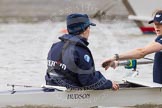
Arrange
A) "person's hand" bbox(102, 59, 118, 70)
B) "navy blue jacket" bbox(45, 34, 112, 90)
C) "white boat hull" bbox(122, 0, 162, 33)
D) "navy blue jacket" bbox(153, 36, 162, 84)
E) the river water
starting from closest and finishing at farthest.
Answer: "navy blue jacket" bbox(45, 34, 112, 90), "person's hand" bbox(102, 59, 118, 70), "navy blue jacket" bbox(153, 36, 162, 84), the river water, "white boat hull" bbox(122, 0, 162, 33)

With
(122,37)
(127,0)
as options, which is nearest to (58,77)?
(122,37)

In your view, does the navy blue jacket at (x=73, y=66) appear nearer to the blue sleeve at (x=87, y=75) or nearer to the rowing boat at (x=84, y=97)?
the blue sleeve at (x=87, y=75)

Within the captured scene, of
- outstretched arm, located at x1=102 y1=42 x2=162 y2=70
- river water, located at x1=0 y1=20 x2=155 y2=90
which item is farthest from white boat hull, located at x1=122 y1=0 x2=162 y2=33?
outstretched arm, located at x1=102 y1=42 x2=162 y2=70

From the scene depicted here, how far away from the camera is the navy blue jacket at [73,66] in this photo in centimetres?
729

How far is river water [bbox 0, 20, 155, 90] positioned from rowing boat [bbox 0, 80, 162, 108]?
2.50 m

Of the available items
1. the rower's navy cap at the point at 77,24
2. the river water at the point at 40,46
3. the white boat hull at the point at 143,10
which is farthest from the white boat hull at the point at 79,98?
the white boat hull at the point at 143,10

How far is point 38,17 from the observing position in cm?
2809

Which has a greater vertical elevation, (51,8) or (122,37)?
(51,8)

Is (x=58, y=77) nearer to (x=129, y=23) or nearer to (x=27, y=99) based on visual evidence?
(x=27, y=99)

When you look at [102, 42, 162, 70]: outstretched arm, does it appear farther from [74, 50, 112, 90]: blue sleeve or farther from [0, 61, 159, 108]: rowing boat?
[0, 61, 159, 108]: rowing boat

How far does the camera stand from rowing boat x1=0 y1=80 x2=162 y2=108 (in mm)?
7539

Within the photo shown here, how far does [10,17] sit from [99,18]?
443 centimetres

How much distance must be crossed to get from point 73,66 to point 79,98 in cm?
48

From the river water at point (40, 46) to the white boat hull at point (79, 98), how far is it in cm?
251
